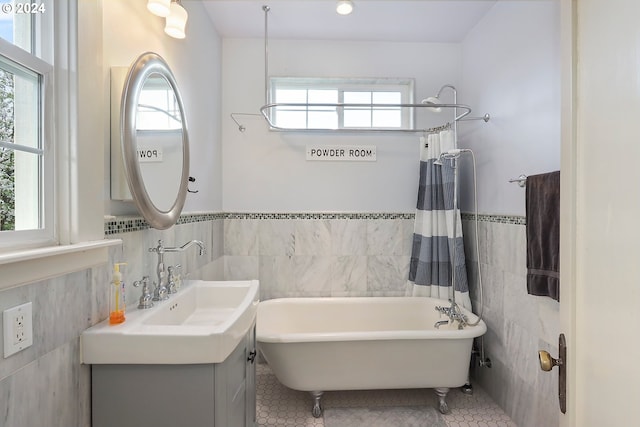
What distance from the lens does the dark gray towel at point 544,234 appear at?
162cm

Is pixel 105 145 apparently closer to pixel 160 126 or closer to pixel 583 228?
pixel 160 126

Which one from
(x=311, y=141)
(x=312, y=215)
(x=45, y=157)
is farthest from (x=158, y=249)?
(x=311, y=141)

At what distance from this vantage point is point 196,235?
7.19 feet

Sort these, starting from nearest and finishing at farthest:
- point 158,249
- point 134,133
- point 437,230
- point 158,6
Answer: point 134,133 < point 158,6 < point 158,249 < point 437,230

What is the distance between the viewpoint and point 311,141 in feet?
9.30

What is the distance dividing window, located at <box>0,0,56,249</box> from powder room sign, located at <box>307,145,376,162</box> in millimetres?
1979

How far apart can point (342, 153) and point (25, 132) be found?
7.14 ft

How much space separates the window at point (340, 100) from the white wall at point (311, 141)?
9cm

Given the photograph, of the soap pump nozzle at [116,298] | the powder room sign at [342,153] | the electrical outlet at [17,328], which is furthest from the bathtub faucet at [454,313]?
the electrical outlet at [17,328]

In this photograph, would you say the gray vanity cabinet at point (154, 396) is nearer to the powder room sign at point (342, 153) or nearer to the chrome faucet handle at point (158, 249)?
the chrome faucet handle at point (158, 249)

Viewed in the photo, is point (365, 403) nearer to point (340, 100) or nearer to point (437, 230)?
point (437, 230)

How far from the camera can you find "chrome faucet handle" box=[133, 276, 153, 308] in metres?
1.40

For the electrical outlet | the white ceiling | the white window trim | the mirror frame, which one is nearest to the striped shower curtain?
the white ceiling

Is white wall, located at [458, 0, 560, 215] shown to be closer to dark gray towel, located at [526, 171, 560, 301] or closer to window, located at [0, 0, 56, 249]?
dark gray towel, located at [526, 171, 560, 301]
